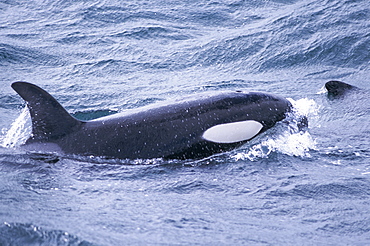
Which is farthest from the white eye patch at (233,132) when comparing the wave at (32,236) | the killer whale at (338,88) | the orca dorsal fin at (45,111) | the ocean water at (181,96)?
the killer whale at (338,88)

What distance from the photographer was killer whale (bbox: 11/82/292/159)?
793 cm

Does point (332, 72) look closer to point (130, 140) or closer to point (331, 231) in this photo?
point (130, 140)

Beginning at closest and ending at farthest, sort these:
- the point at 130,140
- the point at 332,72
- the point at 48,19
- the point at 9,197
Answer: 1. the point at 9,197
2. the point at 130,140
3. the point at 332,72
4. the point at 48,19

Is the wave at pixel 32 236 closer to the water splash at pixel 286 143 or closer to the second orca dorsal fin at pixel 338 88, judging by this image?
the water splash at pixel 286 143

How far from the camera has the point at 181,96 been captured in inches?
417

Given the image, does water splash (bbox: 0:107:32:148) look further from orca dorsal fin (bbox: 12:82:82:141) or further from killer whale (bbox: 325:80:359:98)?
killer whale (bbox: 325:80:359:98)

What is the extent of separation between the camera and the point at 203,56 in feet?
51.4

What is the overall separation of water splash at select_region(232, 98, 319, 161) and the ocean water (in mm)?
24

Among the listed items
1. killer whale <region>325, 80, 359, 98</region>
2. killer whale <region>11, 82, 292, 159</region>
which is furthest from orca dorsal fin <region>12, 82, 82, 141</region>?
killer whale <region>325, 80, 359, 98</region>

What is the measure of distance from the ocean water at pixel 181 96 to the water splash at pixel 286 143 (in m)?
0.02

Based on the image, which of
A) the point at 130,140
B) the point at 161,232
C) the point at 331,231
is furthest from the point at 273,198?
the point at 130,140

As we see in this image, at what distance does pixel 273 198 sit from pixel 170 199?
1231 mm

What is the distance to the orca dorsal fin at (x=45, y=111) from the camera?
8.01 metres

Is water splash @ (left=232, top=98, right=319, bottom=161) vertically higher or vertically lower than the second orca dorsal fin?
lower
